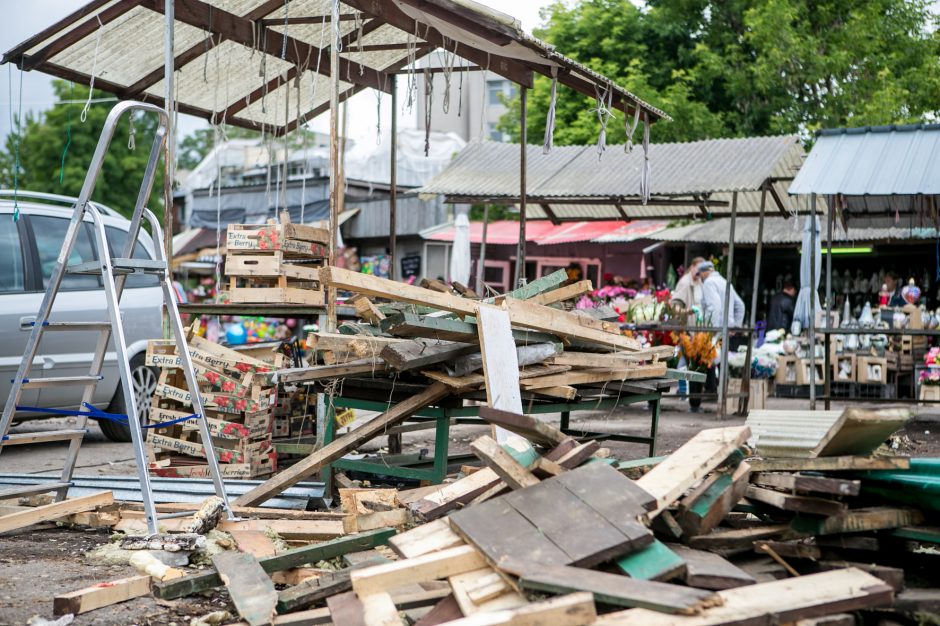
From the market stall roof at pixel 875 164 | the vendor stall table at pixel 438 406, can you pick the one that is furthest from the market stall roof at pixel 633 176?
the vendor stall table at pixel 438 406

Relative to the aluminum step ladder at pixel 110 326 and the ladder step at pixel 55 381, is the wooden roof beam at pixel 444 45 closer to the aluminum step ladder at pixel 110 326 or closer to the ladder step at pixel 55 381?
the aluminum step ladder at pixel 110 326

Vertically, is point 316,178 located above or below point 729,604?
above

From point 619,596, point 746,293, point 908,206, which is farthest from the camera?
point 746,293

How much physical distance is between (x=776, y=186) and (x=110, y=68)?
33.9ft

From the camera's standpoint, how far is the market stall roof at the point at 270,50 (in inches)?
352

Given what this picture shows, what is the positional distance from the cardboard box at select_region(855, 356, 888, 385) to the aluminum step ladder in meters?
13.5

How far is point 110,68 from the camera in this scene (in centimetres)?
1045

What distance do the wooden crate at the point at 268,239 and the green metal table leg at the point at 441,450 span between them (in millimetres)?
2577

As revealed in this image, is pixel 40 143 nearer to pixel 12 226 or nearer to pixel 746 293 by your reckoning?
pixel 746 293

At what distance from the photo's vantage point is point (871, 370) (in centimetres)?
1655

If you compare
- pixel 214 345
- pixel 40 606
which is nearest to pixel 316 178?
pixel 214 345

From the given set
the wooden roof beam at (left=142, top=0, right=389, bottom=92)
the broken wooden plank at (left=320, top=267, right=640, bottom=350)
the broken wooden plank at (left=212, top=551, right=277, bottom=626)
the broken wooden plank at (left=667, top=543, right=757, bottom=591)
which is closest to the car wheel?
the wooden roof beam at (left=142, top=0, right=389, bottom=92)

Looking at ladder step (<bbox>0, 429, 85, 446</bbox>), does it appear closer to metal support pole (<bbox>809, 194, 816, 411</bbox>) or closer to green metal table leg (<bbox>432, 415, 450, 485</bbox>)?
green metal table leg (<bbox>432, 415, 450, 485</bbox>)

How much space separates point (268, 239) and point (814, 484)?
212 inches
